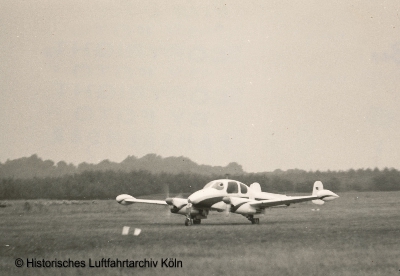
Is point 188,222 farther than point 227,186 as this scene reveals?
No

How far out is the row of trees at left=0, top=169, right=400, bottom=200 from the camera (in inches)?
1171

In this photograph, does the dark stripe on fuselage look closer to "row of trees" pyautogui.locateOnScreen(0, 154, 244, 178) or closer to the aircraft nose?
the aircraft nose

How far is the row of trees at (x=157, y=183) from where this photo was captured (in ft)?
97.6

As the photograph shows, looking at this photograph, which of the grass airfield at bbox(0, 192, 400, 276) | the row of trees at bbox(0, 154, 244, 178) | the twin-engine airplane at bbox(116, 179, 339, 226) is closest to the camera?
the grass airfield at bbox(0, 192, 400, 276)

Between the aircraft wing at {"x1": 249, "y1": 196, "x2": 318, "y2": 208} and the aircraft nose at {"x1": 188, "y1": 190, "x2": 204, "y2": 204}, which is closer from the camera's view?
the aircraft nose at {"x1": 188, "y1": 190, "x2": 204, "y2": 204}

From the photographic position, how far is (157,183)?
1233 inches

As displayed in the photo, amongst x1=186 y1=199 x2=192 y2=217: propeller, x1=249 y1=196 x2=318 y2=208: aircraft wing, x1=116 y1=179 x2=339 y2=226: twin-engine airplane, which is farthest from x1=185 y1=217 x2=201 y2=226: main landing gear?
x1=249 y1=196 x2=318 y2=208: aircraft wing

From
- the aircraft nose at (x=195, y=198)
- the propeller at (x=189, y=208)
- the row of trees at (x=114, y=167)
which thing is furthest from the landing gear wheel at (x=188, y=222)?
the row of trees at (x=114, y=167)

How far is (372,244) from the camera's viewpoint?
1523 cm

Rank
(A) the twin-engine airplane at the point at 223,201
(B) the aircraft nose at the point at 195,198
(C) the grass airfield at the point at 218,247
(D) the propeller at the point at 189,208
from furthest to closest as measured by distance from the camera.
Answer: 1. (A) the twin-engine airplane at the point at 223,201
2. (D) the propeller at the point at 189,208
3. (B) the aircraft nose at the point at 195,198
4. (C) the grass airfield at the point at 218,247

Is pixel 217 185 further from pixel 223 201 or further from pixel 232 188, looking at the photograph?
pixel 223 201

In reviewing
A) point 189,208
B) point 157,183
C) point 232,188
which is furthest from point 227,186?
point 157,183

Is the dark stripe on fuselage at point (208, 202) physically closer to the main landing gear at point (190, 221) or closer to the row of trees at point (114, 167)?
the main landing gear at point (190, 221)

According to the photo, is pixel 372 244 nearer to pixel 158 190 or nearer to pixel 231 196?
pixel 231 196
